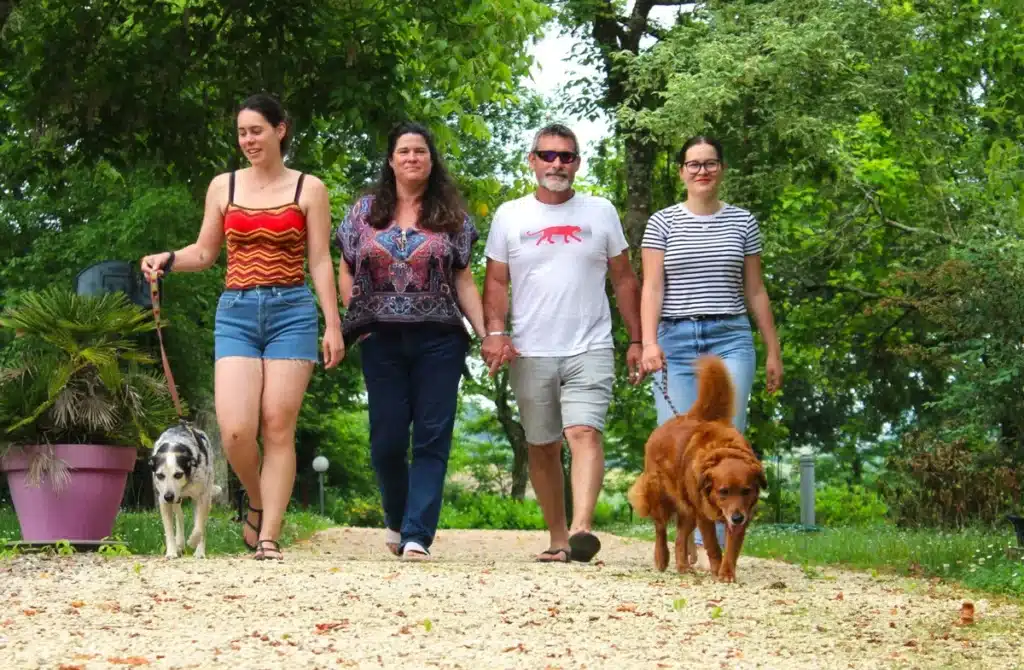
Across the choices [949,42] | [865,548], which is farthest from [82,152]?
[949,42]

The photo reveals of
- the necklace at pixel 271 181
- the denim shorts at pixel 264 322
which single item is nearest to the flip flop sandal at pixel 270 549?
the denim shorts at pixel 264 322

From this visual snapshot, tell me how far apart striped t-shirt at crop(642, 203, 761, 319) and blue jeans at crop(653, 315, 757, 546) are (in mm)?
68

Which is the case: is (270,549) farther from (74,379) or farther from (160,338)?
A: (74,379)

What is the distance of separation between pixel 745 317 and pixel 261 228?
267 centimetres

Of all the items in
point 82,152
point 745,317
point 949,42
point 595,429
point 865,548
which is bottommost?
point 865,548

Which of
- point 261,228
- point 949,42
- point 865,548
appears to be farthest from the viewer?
point 949,42

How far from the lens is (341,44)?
13.6 metres

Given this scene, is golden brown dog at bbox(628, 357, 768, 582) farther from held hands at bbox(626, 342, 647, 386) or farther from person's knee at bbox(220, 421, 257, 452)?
person's knee at bbox(220, 421, 257, 452)

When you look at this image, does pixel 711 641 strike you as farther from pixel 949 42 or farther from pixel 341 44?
pixel 949 42

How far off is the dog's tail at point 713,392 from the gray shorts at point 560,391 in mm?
778

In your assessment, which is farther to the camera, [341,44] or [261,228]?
[341,44]

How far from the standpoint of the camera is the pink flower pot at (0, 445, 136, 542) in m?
9.28

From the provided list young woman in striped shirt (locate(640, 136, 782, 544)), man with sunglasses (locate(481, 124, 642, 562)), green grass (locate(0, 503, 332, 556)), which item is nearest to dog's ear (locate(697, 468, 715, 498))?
young woman in striped shirt (locate(640, 136, 782, 544))

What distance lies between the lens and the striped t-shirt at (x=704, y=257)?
847cm
